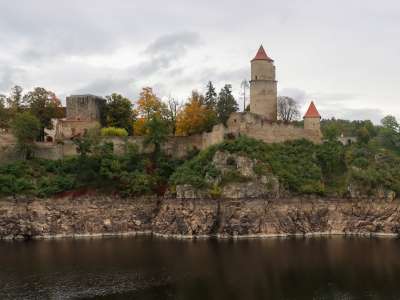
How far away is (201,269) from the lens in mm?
32219

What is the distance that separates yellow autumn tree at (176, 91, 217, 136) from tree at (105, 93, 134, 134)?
6.55 metres

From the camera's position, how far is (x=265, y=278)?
30625 millimetres

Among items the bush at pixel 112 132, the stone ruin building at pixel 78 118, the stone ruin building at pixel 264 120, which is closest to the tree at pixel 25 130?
the stone ruin building at pixel 78 118

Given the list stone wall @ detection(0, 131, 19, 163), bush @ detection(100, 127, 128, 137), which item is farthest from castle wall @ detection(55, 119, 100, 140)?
stone wall @ detection(0, 131, 19, 163)

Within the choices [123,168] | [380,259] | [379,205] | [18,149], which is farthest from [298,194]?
[18,149]

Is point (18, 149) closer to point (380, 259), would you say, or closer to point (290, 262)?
point (290, 262)

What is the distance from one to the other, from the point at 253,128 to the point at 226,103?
25.6 ft

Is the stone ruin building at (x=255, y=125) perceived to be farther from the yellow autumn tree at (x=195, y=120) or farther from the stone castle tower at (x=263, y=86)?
the yellow autumn tree at (x=195, y=120)

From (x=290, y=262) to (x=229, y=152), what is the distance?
15.4 meters

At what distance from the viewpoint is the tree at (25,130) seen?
161 ft

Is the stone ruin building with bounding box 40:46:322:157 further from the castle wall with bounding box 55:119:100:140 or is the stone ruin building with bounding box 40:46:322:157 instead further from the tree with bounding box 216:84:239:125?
A: the tree with bounding box 216:84:239:125

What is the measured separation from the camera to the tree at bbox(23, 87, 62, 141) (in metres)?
56.4

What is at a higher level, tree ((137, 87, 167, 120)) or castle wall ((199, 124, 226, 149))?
tree ((137, 87, 167, 120))

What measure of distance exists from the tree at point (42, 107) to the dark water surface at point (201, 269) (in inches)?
717
